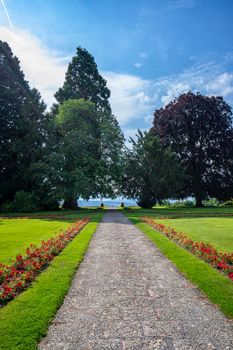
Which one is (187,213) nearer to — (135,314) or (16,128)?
(16,128)

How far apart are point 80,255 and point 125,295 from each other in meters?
3.80

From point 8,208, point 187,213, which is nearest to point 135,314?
point 187,213

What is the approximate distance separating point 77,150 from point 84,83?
1585 centimetres

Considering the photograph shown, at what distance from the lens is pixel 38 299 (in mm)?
5836

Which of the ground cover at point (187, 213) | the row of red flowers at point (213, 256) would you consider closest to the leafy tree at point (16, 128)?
the ground cover at point (187, 213)

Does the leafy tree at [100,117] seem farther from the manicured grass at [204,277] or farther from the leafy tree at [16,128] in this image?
the manicured grass at [204,277]

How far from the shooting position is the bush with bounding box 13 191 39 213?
102ft

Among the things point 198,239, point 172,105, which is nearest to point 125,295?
point 198,239

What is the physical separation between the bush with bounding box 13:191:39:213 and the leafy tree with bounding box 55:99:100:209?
3154mm

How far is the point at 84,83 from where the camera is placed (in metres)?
45.0

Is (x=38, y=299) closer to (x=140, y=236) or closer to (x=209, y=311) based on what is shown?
(x=209, y=311)

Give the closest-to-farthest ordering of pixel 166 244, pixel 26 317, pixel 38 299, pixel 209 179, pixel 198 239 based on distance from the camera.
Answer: pixel 26 317
pixel 38 299
pixel 166 244
pixel 198 239
pixel 209 179

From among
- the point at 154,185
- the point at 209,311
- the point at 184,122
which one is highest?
the point at 184,122

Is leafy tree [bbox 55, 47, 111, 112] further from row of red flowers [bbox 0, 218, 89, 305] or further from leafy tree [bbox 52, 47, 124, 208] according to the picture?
row of red flowers [bbox 0, 218, 89, 305]
